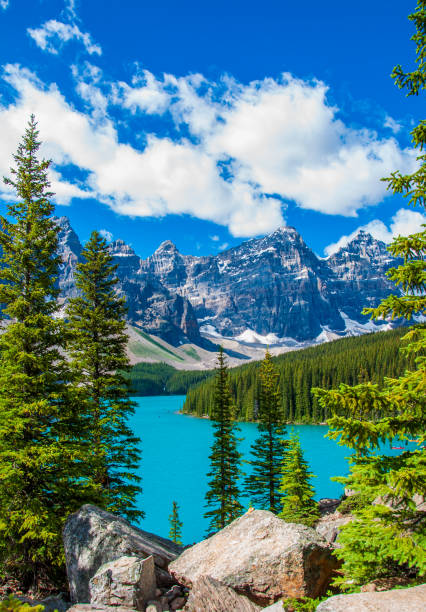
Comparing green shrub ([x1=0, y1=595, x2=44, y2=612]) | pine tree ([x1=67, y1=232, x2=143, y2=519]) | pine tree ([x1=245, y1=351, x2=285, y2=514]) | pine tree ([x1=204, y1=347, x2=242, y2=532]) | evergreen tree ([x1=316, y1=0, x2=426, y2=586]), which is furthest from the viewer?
pine tree ([x1=245, y1=351, x2=285, y2=514])

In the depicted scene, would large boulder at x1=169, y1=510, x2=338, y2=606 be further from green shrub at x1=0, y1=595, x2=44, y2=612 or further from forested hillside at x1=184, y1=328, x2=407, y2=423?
forested hillside at x1=184, y1=328, x2=407, y2=423

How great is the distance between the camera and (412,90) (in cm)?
771

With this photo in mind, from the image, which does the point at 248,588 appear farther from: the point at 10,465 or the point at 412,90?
the point at 412,90

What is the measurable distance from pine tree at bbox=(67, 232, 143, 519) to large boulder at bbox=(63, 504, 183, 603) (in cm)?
476

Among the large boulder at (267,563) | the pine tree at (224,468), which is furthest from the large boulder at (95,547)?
the pine tree at (224,468)

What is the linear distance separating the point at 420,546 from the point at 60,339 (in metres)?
11.2

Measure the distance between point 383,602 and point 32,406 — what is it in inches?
384

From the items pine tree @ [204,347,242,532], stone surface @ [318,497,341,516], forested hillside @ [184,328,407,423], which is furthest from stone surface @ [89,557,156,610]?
forested hillside @ [184,328,407,423]

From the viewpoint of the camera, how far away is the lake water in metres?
36.7

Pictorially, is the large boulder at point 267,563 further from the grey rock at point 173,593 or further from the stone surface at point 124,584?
the stone surface at point 124,584

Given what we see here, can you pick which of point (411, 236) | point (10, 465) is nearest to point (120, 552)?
point (10, 465)

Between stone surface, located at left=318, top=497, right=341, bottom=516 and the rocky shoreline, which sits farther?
stone surface, located at left=318, top=497, right=341, bottom=516

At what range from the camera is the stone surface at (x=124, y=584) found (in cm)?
795

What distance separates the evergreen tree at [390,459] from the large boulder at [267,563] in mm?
2128
